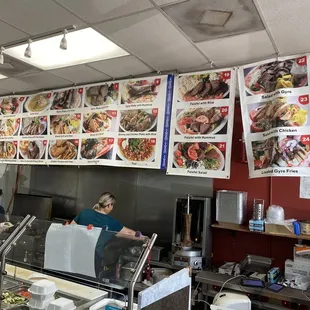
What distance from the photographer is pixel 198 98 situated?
10.1 feet

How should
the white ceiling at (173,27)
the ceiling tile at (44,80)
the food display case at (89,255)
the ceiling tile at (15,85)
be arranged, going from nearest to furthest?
the food display case at (89,255), the white ceiling at (173,27), the ceiling tile at (44,80), the ceiling tile at (15,85)

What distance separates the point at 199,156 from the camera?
299 centimetres

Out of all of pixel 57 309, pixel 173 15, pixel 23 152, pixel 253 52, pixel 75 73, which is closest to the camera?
pixel 57 309

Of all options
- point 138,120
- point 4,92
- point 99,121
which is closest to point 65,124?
point 99,121

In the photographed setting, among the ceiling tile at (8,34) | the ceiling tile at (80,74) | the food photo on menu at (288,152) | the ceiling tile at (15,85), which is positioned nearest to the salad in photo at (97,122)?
the ceiling tile at (80,74)

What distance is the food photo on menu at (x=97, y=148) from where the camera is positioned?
11.3 ft

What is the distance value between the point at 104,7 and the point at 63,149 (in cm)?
209

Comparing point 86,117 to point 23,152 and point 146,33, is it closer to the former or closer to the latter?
point 23,152

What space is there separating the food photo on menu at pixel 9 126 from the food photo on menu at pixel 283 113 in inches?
129

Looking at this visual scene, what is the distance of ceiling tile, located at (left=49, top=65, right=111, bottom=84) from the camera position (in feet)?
11.0

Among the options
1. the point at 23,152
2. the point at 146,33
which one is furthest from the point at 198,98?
the point at 23,152

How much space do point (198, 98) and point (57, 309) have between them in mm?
2210

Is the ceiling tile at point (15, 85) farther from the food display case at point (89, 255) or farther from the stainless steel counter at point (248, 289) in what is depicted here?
the stainless steel counter at point (248, 289)

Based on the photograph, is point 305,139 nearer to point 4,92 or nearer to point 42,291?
point 42,291
